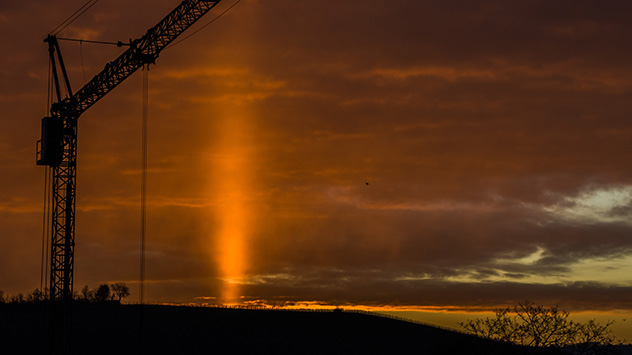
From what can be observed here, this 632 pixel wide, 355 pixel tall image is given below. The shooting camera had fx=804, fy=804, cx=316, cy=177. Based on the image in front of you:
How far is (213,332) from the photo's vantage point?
13162 centimetres

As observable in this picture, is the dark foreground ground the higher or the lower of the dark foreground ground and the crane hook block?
the lower

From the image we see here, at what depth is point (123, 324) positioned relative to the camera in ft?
449

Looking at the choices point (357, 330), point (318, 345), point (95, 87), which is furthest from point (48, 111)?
point (357, 330)

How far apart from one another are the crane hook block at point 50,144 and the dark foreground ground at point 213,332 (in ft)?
122

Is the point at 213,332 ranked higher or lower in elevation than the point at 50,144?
lower

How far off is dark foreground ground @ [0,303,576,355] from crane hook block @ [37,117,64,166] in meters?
37.1

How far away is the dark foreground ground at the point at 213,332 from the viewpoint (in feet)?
398

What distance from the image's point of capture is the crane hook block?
89.0m

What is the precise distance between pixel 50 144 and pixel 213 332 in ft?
173

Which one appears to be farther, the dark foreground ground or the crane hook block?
the dark foreground ground

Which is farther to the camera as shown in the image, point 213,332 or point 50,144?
point 213,332

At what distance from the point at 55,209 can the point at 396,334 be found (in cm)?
6879

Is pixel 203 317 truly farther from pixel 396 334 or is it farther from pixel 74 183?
pixel 74 183

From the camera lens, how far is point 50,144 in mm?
89562
